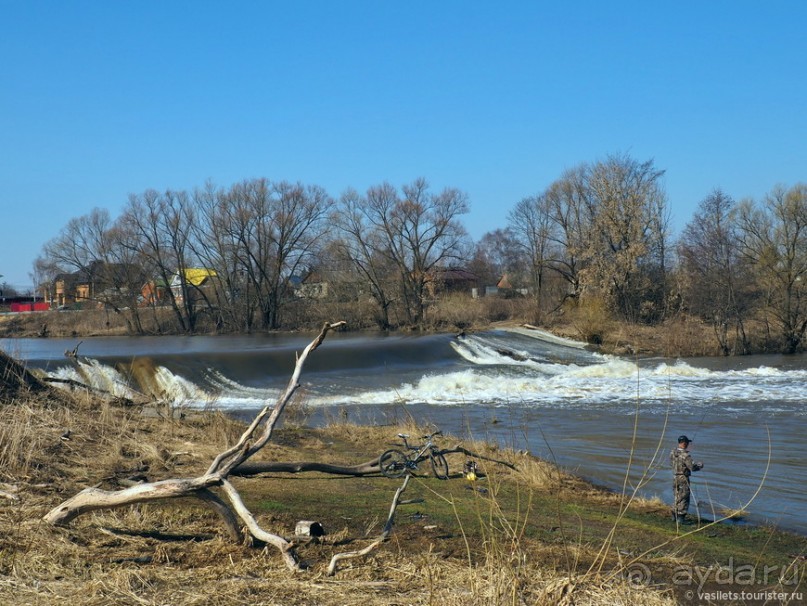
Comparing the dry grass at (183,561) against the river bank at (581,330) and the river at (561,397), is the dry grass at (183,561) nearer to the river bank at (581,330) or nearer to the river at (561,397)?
the river at (561,397)

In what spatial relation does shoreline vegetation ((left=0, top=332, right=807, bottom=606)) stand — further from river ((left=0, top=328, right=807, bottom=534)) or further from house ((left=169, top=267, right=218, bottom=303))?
house ((left=169, top=267, right=218, bottom=303))

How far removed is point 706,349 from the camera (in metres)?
33.1

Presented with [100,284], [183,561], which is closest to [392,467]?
[183,561]

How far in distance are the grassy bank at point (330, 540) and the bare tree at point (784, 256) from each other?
27656mm

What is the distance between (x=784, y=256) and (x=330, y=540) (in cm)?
3672

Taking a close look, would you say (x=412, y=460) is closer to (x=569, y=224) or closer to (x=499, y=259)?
(x=569, y=224)

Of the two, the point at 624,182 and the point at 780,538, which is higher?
the point at 624,182

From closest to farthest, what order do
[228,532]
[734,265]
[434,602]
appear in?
[434,602] < [228,532] < [734,265]

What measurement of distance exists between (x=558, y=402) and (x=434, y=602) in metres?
16.8

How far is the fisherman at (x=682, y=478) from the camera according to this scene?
7926mm

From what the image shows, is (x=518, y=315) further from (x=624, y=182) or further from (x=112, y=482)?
(x=112, y=482)

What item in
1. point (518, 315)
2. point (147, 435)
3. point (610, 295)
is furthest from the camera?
point (518, 315)

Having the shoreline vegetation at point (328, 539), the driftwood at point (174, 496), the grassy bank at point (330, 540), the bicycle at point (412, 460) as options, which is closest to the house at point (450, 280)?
the shoreline vegetation at point (328, 539)

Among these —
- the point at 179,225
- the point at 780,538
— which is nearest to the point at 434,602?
the point at 780,538
